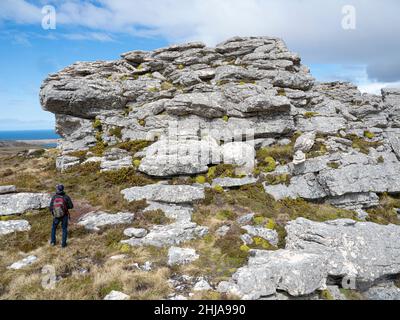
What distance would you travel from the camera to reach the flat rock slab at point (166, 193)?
17828 mm

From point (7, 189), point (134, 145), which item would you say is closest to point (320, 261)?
point (134, 145)

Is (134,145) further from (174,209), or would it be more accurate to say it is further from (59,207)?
(59,207)

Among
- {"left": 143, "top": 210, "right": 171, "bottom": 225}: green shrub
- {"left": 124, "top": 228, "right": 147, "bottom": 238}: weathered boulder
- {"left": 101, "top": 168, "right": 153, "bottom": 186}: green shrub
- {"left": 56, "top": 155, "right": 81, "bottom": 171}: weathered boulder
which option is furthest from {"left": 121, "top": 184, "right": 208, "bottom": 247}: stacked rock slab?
{"left": 56, "top": 155, "right": 81, "bottom": 171}: weathered boulder

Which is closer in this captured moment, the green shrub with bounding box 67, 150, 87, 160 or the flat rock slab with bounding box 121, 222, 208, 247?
the flat rock slab with bounding box 121, 222, 208, 247

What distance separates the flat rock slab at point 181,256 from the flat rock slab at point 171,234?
0.93 m

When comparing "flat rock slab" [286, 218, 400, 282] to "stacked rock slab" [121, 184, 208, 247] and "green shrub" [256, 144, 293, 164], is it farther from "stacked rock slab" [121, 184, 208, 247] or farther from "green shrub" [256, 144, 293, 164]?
"green shrub" [256, 144, 293, 164]

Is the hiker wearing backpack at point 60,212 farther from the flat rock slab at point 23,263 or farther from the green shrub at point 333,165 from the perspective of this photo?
the green shrub at point 333,165

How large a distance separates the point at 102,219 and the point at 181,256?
5.96 meters

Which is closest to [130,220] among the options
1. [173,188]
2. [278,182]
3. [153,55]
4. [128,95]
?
[173,188]

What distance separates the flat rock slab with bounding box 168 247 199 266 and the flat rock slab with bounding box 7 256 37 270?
630 cm

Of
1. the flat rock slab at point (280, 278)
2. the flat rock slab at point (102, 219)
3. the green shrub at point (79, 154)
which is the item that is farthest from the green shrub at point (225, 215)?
the green shrub at point (79, 154)

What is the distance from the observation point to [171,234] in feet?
46.3

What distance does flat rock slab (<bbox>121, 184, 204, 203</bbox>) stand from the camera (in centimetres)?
1783
